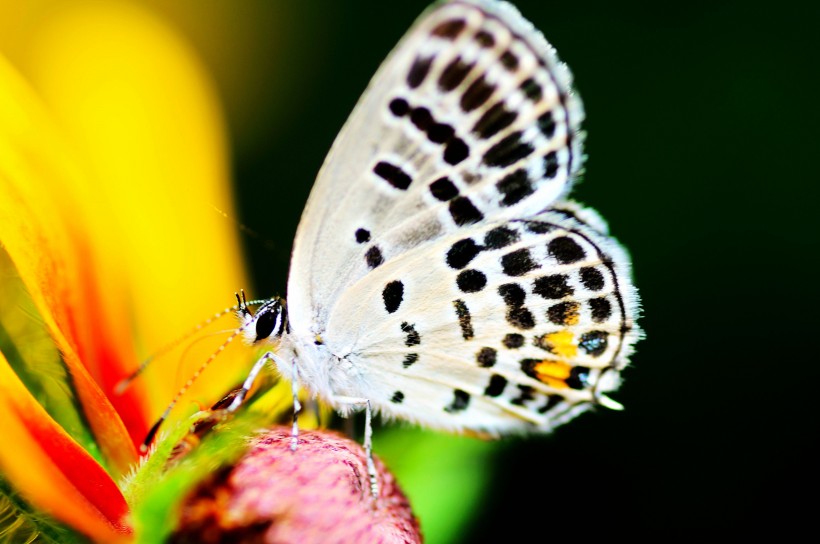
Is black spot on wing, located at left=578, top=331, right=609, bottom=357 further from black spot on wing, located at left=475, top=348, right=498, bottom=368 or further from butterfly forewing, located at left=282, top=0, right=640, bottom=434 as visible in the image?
black spot on wing, located at left=475, top=348, right=498, bottom=368

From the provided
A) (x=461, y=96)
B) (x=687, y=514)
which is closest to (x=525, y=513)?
(x=687, y=514)

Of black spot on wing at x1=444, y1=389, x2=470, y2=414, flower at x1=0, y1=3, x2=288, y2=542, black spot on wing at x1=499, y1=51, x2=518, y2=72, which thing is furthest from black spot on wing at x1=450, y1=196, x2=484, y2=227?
flower at x1=0, y1=3, x2=288, y2=542

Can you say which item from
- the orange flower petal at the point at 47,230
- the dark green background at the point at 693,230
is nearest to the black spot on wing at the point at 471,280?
the orange flower petal at the point at 47,230

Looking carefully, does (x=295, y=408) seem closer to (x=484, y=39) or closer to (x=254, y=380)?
(x=254, y=380)

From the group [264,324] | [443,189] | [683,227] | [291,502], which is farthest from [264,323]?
[683,227]

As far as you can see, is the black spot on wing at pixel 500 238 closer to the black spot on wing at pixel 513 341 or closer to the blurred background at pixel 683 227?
the black spot on wing at pixel 513 341

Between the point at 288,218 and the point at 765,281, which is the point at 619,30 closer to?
the point at 765,281
